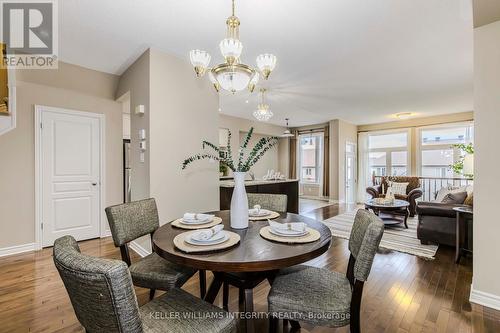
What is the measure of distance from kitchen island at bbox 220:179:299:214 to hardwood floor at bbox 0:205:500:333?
62.0 inches

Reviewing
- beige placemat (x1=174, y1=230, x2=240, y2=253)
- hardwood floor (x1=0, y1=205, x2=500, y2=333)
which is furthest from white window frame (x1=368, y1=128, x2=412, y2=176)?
beige placemat (x1=174, y1=230, x2=240, y2=253)

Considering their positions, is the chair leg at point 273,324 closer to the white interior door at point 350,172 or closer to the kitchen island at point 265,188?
the kitchen island at point 265,188

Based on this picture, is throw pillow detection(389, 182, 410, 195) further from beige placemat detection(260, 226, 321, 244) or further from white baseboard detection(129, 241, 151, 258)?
white baseboard detection(129, 241, 151, 258)

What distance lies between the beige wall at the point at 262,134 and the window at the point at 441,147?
4.32 metres

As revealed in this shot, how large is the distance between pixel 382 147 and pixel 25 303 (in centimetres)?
883

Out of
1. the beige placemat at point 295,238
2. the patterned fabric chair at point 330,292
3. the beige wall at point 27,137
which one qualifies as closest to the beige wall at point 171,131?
the beige wall at point 27,137

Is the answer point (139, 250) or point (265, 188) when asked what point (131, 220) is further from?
point (265, 188)

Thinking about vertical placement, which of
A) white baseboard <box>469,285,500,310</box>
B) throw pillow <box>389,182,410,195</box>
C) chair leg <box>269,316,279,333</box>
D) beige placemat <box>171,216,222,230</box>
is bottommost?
white baseboard <box>469,285,500,310</box>

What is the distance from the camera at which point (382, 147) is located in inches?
314

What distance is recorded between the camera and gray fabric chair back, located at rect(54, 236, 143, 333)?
82 cm

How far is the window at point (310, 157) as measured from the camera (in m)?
8.74

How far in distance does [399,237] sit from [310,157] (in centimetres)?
537

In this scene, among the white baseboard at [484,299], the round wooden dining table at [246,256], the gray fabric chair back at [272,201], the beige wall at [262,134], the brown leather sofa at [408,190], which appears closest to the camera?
the round wooden dining table at [246,256]

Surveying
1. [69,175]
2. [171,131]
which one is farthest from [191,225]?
[69,175]
